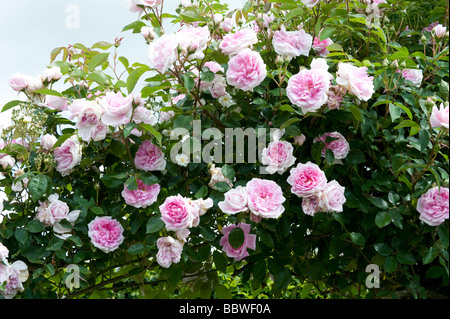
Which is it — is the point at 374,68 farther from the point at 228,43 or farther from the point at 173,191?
the point at 173,191

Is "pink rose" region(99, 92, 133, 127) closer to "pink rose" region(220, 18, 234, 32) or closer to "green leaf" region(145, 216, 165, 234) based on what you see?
"green leaf" region(145, 216, 165, 234)

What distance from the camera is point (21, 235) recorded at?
5.67 ft

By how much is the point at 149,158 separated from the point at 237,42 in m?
0.48

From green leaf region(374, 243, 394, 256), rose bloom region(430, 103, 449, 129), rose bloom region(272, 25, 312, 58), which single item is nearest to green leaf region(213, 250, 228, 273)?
green leaf region(374, 243, 394, 256)

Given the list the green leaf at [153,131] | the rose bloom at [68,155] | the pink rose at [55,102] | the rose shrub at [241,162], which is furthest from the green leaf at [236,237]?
the pink rose at [55,102]

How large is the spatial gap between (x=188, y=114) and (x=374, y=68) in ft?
2.14

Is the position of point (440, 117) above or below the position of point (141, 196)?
above

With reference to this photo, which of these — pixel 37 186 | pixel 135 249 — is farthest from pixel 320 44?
pixel 37 186

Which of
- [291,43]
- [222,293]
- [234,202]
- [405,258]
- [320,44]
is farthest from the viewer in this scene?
[222,293]

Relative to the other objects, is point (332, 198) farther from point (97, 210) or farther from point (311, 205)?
point (97, 210)

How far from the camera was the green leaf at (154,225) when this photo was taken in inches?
62.2

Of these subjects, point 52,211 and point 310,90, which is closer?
point 310,90

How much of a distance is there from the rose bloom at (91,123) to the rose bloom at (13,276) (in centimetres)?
48
